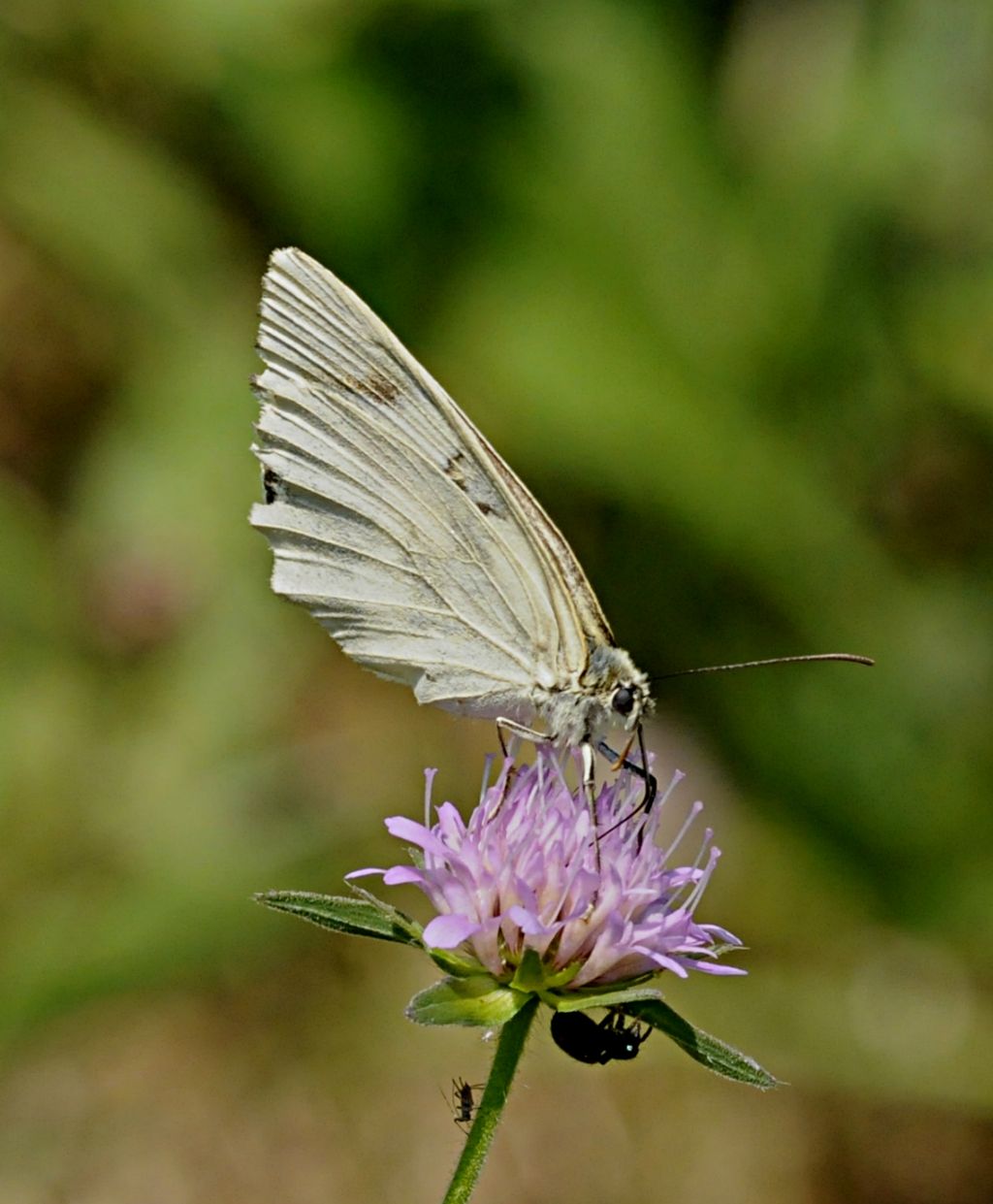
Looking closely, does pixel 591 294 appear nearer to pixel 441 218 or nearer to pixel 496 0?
pixel 441 218

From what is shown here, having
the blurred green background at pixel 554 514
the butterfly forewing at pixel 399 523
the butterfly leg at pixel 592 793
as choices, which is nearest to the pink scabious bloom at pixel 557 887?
the butterfly leg at pixel 592 793

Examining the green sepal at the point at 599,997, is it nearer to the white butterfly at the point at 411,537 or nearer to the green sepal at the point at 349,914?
the green sepal at the point at 349,914

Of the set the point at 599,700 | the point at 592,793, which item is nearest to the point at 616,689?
the point at 599,700

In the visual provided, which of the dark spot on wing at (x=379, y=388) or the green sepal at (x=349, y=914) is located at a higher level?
the dark spot on wing at (x=379, y=388)

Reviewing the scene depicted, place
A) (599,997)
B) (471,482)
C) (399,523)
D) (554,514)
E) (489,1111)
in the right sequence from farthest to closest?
(554,514) → (399,523) → (471,482) → (599,997) → (489,1111)

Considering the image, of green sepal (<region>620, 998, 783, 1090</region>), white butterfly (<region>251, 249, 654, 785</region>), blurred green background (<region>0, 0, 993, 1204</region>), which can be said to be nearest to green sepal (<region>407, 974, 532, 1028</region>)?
green sepal (<region>620, 998, 783, 1090</region>)

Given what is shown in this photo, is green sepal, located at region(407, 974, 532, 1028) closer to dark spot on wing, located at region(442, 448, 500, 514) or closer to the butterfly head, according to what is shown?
the butterfly head

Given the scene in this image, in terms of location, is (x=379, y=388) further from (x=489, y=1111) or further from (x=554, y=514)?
A: (x=554, y=514)
